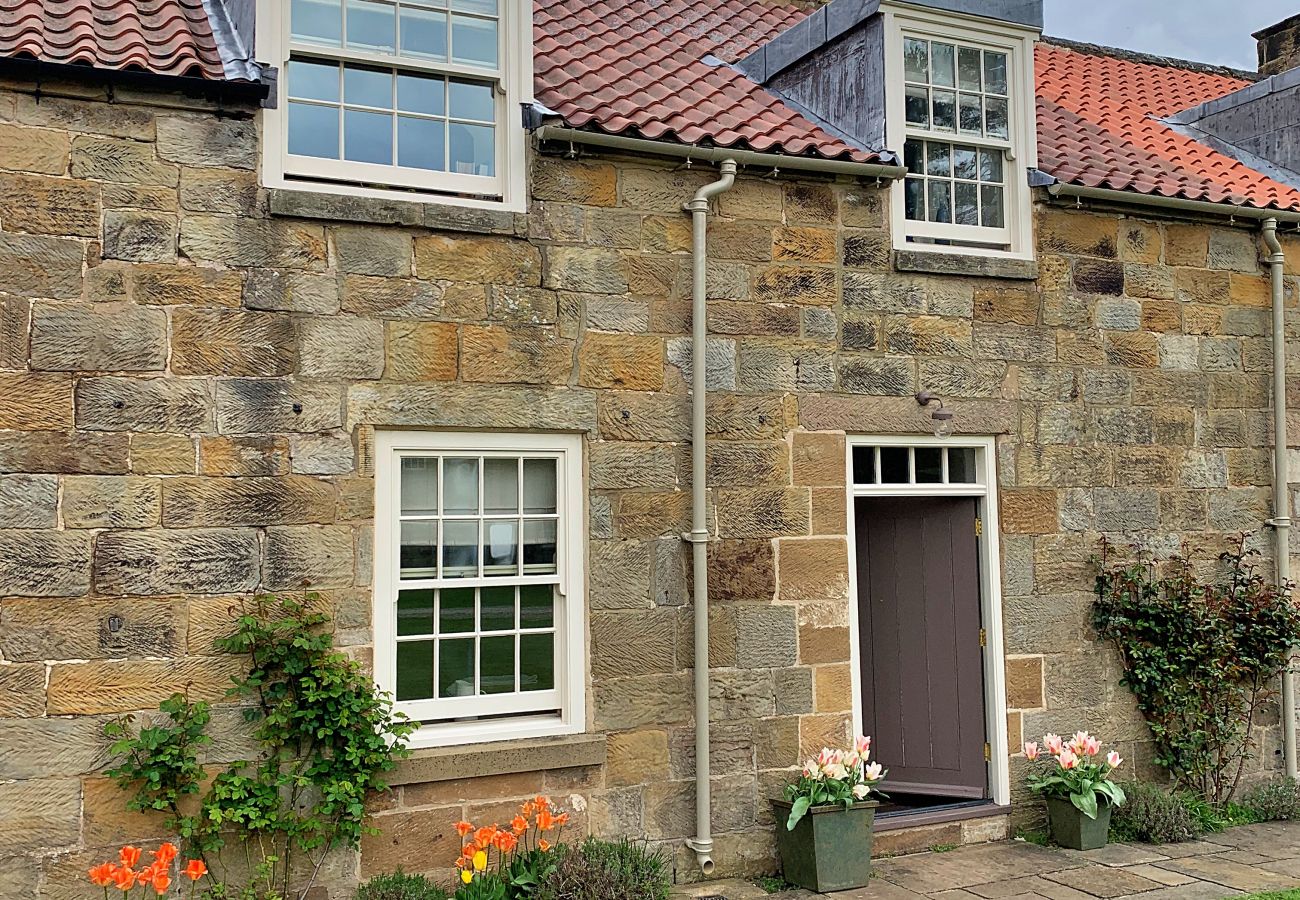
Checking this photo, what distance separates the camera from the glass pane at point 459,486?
280 inches

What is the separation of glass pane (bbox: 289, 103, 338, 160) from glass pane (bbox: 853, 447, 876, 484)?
159 inches

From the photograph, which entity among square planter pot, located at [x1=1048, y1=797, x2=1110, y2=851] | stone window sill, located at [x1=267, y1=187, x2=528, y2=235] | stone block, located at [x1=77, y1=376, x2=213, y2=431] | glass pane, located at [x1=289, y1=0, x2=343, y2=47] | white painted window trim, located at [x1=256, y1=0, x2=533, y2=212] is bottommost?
square planter pot, located at [x1=1048, y1=797, x2=1110, y2=851]

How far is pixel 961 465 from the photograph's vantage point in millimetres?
8688

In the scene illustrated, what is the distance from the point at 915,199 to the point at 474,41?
3.33 meters

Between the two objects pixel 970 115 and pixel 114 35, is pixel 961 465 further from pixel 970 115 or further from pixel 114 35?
pixel 114 35

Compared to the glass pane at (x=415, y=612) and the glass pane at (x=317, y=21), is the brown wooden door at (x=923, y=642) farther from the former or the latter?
the glass pane at (x=317, y=21)

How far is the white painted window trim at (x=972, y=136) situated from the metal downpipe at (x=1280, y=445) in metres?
2.25

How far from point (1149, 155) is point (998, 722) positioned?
5124 millimetres

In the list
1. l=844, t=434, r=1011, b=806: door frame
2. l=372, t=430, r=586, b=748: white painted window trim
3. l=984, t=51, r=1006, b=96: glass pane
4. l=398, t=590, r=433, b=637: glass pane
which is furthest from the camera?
l=984, t=51, r=1006, b=96: glass pane

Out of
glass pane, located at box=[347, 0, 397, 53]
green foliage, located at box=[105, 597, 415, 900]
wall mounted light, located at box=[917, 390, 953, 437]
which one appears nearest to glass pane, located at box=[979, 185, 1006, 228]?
wall mounted light, located at box=[917, 390, 953, 437]

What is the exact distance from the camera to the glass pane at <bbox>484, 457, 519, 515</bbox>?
23.6 feet

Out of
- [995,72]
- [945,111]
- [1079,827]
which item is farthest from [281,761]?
[995,72]

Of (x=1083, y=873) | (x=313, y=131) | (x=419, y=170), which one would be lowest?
(x=1083, y=873)

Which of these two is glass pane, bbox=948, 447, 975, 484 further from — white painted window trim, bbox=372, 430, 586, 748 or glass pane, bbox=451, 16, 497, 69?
glass pane, bbox=451, 16, 497, 69
